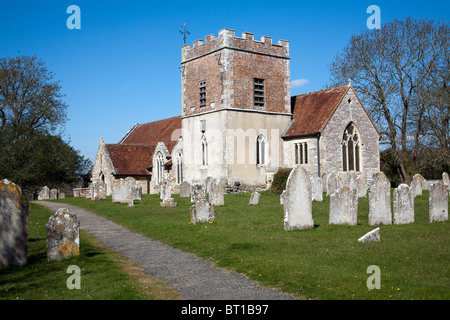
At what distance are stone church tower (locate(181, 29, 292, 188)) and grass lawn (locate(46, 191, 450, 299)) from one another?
15.8 m

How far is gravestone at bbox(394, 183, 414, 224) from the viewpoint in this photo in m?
12.9

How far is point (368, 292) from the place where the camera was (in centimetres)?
666

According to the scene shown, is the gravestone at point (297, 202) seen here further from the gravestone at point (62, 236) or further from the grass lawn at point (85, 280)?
the gravestone at point (62, 236)

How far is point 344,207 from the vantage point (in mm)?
12961

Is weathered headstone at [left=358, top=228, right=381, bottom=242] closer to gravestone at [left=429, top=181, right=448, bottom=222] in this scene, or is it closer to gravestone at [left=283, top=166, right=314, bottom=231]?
gravestone at [left=283, top=166, right=314, bottom=231]

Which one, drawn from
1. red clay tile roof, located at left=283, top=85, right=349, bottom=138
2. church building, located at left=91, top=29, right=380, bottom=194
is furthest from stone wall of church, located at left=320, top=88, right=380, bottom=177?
red clay tile roof, located at left=283, top=85, right=349, bottom=138

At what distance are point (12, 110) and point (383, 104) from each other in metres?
31.5

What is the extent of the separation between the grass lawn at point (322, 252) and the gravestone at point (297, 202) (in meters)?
0.34

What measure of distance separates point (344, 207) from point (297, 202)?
1507mm

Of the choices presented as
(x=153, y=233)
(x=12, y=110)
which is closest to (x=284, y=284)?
(x=153, y=233)

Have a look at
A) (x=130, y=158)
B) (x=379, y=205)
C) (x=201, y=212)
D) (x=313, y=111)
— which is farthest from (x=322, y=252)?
(x=130, y=158)

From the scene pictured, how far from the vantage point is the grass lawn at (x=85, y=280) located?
277 inches
